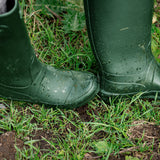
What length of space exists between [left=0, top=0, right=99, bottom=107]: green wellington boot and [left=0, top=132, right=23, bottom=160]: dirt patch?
0.85ft

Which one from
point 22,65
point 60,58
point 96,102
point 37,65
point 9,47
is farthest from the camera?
point 60,58

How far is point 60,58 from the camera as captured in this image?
1.88 m

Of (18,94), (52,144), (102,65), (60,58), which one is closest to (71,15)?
(60,58)

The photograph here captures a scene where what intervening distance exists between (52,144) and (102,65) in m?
0.56

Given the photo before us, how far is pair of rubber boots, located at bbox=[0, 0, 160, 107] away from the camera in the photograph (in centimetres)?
127

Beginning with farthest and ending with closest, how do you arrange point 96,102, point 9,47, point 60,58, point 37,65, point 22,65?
point 60,58 < point 96,102 < point 37,65 < point 22,65 < point 9,47

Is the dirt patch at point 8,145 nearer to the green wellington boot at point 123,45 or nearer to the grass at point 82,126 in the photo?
the grass at point 82,126

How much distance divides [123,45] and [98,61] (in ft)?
0.64

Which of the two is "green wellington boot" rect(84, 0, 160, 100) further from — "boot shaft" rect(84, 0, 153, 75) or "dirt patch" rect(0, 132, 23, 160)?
"dirt patch" rect(0, 132, 23, 160)

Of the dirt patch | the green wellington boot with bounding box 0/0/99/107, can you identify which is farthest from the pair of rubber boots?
the dirt patch

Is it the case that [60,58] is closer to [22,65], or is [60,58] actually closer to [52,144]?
[22,65]

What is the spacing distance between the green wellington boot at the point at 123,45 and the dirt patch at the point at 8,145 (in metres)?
0.61

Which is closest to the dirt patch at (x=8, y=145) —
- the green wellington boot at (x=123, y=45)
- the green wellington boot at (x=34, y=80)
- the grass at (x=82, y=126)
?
the grass at (x=82, y=126)

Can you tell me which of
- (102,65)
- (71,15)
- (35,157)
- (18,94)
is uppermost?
(71,15)
